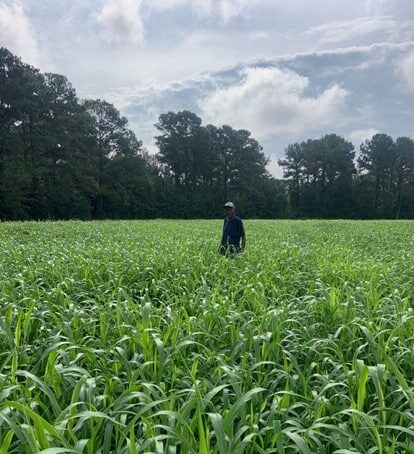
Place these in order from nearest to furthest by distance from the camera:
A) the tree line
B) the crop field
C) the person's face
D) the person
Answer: the crop field, the person's face, the person, the tree line

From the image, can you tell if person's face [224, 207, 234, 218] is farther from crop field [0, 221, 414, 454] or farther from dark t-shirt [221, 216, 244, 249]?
crop field [0, 221, 414, 454]

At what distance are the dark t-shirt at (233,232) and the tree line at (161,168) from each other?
102 ft

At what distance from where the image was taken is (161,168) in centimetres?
6606

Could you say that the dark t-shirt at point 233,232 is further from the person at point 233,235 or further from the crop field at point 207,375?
the crop field at point 207,375

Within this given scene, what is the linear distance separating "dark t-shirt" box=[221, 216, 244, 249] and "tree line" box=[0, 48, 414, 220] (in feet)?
102

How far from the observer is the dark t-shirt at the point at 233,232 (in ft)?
27.9

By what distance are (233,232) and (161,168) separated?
193ft

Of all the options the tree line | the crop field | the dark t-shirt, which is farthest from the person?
the tree line

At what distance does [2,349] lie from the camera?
339 centimetres

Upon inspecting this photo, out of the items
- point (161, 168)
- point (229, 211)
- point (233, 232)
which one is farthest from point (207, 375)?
point (161, 168)

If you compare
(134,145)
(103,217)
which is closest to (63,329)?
(103,217)

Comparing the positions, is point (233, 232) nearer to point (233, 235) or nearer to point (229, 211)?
point (233, 235)

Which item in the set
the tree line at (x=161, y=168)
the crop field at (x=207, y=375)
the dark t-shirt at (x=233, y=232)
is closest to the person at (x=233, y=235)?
the dark t-shirt at (x=233, y=232)

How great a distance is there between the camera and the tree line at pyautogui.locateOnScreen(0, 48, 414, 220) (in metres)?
39.7
